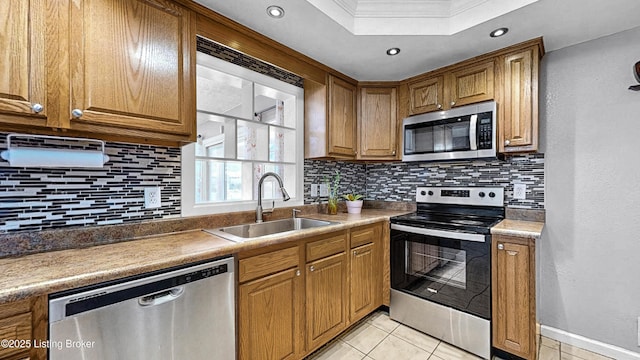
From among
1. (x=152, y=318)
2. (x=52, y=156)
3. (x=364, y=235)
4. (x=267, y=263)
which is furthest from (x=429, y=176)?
(x=52, y=156)

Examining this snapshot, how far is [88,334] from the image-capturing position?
941mm

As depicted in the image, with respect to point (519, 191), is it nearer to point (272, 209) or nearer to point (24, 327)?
point (272, 209)

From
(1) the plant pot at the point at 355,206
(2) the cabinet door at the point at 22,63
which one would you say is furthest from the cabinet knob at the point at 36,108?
(1) the plant pot at the point at 355,206

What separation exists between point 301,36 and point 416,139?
53.2 inches

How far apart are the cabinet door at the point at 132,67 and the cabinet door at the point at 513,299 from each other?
2.07m

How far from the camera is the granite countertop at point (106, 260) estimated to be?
33.7 inches

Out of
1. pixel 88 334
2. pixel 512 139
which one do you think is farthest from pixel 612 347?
pixel 88 334

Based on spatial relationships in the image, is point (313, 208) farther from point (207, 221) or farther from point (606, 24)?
point (606, 24)

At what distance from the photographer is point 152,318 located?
3.53 ft

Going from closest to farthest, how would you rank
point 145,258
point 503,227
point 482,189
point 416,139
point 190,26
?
point 145,258
point 190,26
point 503,227
point 482,189
point 416,139

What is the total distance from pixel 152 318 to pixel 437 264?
183 centimetres

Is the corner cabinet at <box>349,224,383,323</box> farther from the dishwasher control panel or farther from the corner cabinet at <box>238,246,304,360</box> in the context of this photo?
the dishwasher control panel

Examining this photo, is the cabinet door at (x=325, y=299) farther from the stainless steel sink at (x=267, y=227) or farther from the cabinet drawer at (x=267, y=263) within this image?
the stainless steel sink at (x=267, y=227)

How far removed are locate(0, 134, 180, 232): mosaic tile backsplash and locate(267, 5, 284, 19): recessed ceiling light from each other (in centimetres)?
102
